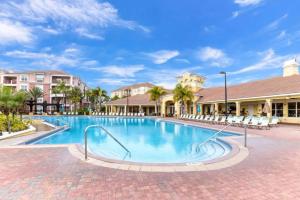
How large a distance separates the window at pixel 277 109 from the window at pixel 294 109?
1197 millimetres

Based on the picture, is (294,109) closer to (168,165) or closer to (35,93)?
(168,165)

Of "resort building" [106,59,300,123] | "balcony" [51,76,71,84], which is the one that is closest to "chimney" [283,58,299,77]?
"resort building" [106,59,300,123]

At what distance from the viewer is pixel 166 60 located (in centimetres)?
4925

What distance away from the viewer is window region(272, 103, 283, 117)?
23891 mm

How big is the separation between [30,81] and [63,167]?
197ft

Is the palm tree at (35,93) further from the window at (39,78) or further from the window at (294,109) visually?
the window at (294,109)

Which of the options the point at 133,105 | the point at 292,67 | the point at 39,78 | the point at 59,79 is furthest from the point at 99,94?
the point at 292,67

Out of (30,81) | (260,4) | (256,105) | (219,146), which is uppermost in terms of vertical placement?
(260,4)

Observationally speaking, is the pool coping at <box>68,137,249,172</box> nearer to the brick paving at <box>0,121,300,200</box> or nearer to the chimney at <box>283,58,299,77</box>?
the brick paving at <box>0,121,300,200</box>

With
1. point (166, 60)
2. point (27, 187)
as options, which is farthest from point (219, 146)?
point (166, 60)

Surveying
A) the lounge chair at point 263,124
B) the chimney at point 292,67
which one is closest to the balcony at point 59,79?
the chimney at point 292,67

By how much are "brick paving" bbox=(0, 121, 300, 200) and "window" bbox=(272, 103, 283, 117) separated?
64.5 ft

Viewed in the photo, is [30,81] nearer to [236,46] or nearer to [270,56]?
[236,46]

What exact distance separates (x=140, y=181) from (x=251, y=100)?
23451 millimetres
